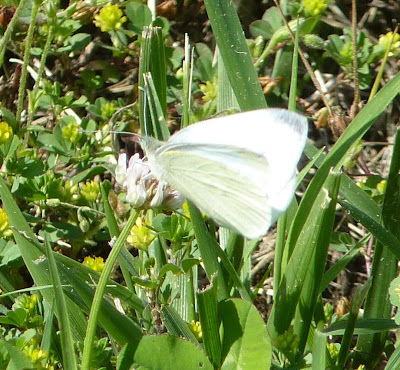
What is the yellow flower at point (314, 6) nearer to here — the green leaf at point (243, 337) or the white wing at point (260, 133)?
the white wing at point (260, 133)

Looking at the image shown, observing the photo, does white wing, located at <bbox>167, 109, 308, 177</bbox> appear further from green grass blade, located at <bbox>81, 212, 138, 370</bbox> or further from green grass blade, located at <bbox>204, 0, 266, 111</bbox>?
green grass blade, located at <bbox>81, 212, 138, 370</bbox>

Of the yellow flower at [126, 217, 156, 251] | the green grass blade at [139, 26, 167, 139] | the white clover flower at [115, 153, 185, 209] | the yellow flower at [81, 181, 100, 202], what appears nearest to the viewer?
the white clover flower at [115, 153, 185, 209]

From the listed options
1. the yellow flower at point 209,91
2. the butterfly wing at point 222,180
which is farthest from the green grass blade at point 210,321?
the yellow flower at point 209,91

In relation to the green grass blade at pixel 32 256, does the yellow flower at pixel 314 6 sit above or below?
above

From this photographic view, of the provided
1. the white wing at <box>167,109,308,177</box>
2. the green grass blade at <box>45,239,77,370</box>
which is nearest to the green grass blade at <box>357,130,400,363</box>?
the white wing at <box>167,109,308,177</box>

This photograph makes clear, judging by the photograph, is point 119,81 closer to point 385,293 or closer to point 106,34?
point 106,34

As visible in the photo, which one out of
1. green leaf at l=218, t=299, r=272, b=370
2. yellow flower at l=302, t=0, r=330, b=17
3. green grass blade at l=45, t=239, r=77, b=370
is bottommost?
green leaf at l=218, t=299, r=272, b=370

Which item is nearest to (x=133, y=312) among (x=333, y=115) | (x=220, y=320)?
(x=220, y=320)
